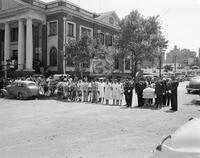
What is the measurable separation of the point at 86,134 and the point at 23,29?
33.3 meters

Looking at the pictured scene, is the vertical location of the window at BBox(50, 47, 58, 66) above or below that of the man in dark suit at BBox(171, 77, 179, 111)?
above

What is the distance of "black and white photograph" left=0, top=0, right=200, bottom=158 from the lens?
7270mm

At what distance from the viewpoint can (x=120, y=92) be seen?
17781 millimetres

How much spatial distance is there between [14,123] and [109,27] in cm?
4045

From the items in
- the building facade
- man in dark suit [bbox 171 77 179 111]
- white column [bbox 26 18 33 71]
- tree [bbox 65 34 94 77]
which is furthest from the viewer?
the building facade

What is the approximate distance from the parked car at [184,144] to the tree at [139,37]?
34465 mm

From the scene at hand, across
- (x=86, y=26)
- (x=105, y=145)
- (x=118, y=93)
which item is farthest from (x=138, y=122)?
(x=86, y=26)

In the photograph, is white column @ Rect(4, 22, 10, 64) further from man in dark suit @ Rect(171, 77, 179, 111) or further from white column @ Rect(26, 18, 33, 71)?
man in dark suit @ Rect(171, 77, 179, 111)

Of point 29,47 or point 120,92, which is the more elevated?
point 29,47

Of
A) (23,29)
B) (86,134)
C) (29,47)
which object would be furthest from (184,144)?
(23,29)

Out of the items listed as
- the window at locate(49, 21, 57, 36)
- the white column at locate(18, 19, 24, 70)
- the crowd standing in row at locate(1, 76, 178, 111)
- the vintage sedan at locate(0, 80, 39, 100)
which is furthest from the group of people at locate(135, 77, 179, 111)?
the white column at locate(18, 19, 24, 70)

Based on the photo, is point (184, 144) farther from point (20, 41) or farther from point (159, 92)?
point (20, 41)

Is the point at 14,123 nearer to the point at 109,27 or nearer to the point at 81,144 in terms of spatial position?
the point at 81,144

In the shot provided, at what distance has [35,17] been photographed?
3791 cm
